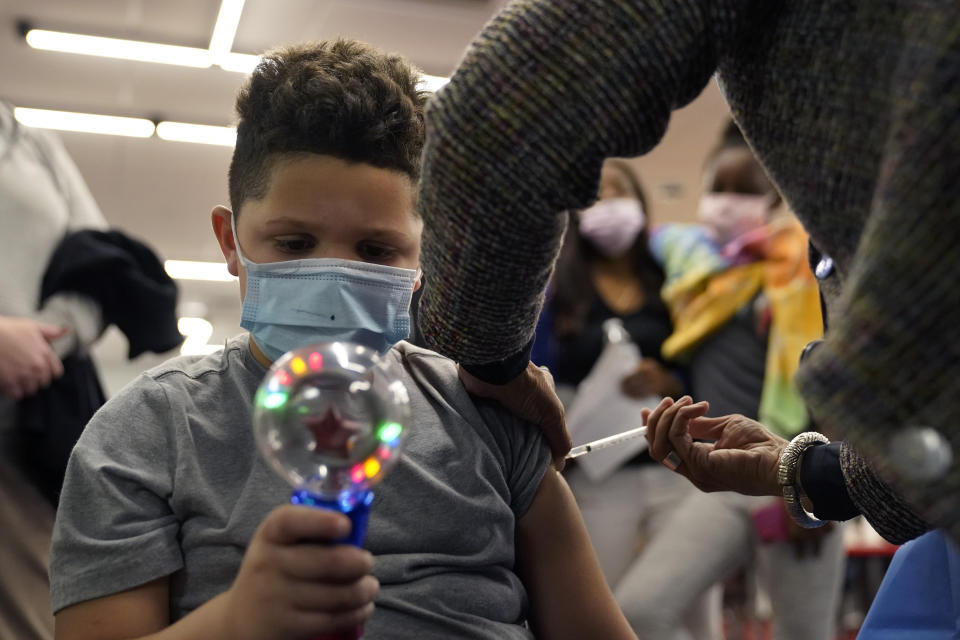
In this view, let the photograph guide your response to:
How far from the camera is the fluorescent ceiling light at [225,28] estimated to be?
544 centimetres

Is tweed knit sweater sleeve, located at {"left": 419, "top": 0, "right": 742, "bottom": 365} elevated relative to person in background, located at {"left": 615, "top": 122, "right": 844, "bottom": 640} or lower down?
elevated

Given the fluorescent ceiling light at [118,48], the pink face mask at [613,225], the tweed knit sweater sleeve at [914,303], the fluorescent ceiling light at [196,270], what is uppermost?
the tweed knit sweater sleeve at [914,303]

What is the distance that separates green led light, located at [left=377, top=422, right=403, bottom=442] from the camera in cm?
70

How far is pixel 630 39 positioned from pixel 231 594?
0.51 meters

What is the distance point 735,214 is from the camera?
299 centimetres

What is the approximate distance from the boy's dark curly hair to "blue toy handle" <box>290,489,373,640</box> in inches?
23.1

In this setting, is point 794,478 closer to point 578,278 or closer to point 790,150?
point 790,150

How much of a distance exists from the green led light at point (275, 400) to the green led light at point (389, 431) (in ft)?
0.24

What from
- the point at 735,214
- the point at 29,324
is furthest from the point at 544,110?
the point at 735,214

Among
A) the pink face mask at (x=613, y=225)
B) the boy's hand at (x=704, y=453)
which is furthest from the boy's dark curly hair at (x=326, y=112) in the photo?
the pink face mask at (x=613, y=225)

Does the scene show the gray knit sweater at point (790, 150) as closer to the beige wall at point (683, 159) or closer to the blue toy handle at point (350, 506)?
the blue toy handle at point (350, 506)

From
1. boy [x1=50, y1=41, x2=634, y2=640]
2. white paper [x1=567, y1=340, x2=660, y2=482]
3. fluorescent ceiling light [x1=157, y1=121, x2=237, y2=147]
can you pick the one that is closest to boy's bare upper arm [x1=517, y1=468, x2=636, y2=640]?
boy [x1=50, y1=41, x2=634, y2=640]

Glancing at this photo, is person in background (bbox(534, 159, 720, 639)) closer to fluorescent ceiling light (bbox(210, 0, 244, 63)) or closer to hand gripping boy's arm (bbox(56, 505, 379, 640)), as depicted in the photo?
hand gripping boy's arm (bbox(56, 505, 379, 640))

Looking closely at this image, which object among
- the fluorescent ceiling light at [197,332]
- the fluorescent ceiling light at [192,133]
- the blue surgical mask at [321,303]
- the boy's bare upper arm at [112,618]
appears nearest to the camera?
Result: the boy's bare upper arm at [112,618]
